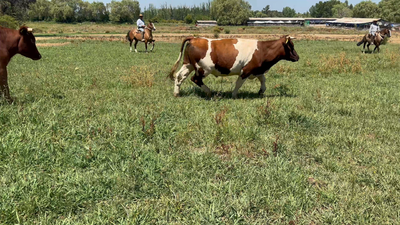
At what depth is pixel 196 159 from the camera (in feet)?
13.1

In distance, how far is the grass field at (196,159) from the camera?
2.94 metres

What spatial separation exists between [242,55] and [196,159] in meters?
4.09

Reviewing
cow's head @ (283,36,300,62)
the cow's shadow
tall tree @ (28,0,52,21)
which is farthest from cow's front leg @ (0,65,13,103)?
tall tree @ (28,0,52,21)

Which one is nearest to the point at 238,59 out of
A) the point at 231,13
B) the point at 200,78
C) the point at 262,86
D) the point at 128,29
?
the point at 200,78

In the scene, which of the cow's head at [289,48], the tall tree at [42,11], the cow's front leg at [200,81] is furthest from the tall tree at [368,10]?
the cow's front leg at [200,81]

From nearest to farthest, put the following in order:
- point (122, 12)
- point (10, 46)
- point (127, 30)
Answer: point (10, 46), point (127, 30), point (122, 12)

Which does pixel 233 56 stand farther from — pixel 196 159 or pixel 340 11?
pixel 340 11

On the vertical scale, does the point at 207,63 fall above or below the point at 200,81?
above

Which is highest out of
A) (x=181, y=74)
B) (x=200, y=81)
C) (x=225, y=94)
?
(x=181, y=74)

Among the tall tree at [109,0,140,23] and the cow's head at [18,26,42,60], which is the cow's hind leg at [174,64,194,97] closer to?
the cow's head at [18,26,42,60]

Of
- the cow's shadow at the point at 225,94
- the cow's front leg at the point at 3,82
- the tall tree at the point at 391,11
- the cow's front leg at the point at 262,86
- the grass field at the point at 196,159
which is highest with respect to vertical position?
the tall tree at the point at 391,11

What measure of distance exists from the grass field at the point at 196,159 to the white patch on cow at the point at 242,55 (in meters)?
0.86

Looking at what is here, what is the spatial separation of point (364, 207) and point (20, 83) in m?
8.89

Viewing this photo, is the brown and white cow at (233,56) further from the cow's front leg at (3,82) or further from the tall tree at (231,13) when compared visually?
the tall tree at (231,13)
